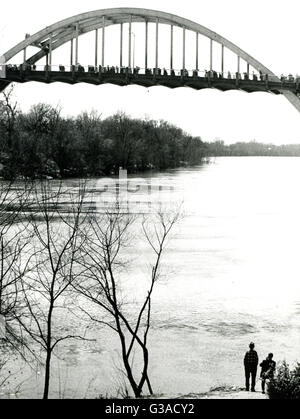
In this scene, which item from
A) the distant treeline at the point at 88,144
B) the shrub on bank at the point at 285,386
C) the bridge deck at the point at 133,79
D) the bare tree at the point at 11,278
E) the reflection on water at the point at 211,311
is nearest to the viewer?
the shrub on bank at the point at 285,386

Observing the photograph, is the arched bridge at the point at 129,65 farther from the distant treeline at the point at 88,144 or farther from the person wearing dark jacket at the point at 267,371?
the person wearing dark jacket at the point at 267,371

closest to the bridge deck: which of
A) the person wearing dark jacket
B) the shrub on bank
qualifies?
the person wearing dark jacket

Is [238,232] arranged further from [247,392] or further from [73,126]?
[73,126]

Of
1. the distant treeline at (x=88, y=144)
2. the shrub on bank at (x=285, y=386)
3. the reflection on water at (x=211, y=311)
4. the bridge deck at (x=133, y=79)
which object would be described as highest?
the bridge deck at (x=133, y=79)

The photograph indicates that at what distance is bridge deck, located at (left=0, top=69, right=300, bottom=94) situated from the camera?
41375 mm

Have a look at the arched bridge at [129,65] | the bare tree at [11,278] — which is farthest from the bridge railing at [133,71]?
the bare tree at [11,278]

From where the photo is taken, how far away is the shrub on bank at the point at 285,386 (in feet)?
30.8

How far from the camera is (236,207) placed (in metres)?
40.6

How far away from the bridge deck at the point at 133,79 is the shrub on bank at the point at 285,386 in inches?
1318

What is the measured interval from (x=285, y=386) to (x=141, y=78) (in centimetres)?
3428

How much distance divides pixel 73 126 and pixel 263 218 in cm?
4566

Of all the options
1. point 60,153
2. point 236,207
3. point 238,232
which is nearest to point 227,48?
point 236,207

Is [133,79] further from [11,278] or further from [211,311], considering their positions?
[211,311]

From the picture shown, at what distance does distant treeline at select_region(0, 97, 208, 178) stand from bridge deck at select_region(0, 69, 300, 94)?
11.9 metres
